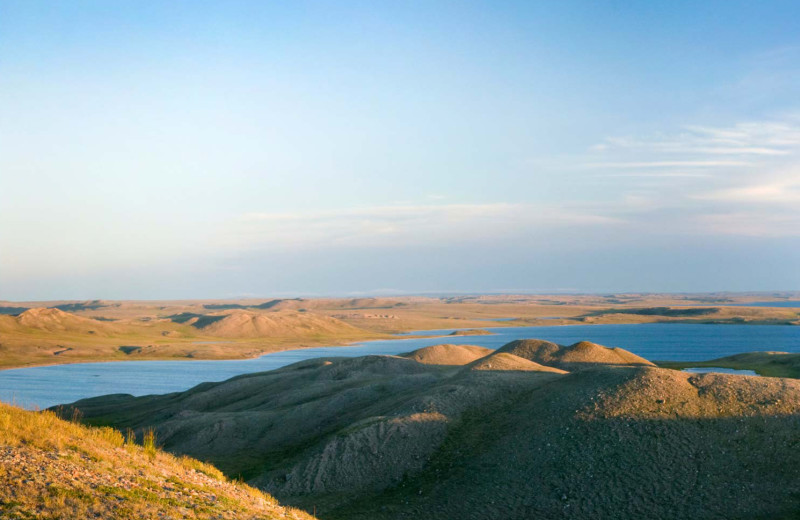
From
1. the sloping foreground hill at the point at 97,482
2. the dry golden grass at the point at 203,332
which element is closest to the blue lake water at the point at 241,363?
the dry golden grass at the point at 203,332

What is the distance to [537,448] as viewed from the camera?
25.2 metres

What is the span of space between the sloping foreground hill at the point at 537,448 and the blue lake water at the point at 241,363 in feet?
108

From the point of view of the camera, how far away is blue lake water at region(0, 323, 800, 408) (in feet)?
247

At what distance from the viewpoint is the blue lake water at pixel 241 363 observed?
75.3 metres

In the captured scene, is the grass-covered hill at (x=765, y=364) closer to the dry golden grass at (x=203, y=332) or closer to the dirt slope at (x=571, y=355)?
the dirt slope at (x=571, y=355)

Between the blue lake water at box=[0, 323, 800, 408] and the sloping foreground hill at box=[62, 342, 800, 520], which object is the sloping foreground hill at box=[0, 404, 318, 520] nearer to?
the sloping foreground hill at box=[62, 342, 800, 520]

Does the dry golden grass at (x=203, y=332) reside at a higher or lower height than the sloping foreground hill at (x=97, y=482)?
lower

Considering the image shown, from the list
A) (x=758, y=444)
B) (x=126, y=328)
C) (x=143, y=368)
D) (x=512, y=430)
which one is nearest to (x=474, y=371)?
(x=512, y=430)

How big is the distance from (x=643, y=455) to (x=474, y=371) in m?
13.5

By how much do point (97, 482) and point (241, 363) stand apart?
308 feet

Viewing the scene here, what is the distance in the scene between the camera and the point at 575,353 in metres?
54.7

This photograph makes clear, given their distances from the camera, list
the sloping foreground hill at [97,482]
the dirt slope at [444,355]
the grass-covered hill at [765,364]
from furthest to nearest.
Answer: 1. the grass-covered hill at [765,364]
2. the dirt slope at [444,355]
3. the sloping foreground hill at [97,482]

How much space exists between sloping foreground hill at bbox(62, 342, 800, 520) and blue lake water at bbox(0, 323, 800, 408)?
32770 mm

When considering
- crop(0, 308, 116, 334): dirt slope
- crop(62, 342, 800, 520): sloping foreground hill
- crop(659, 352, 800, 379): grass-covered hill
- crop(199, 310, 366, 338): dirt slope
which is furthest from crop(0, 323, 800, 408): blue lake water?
crop(62, 342, 800, 520): sloping foreground hill
